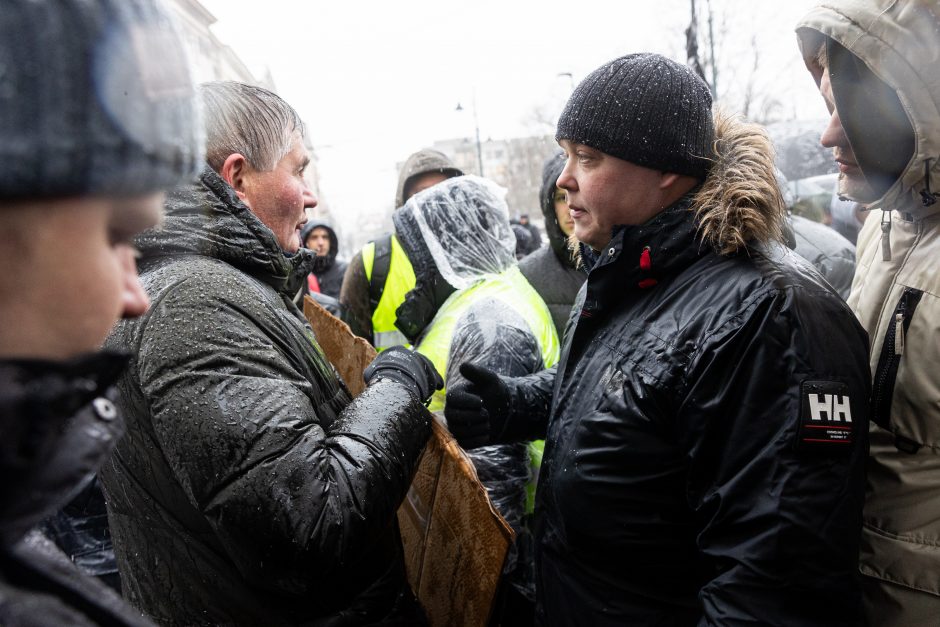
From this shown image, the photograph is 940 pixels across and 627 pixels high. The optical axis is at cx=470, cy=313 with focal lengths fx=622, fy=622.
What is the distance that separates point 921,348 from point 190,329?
67.0 inches

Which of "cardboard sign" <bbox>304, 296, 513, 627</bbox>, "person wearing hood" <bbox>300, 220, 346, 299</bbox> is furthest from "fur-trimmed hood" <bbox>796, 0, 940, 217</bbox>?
"person wearing hood" <bbox>300, 220, 346, 299</bbox>

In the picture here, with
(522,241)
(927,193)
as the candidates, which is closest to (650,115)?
(927,193)

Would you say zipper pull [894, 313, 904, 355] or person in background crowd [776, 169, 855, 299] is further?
person in background crowd [776, 169, 855, 299]

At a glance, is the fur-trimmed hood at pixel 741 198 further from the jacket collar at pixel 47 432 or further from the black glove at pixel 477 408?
the jacket collar at pixel 47 432

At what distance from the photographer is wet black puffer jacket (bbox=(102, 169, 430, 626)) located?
1257 millimetres

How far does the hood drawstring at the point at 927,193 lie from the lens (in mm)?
1591

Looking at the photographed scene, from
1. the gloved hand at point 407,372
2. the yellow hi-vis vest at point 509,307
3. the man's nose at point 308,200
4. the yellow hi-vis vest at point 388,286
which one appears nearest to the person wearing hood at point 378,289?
the yellow hi-vis vest at point 388,286

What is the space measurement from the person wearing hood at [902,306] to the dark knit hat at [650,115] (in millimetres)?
381

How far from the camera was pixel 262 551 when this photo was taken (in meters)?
1.28

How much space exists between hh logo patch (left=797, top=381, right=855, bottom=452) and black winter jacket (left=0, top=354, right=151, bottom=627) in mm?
1213

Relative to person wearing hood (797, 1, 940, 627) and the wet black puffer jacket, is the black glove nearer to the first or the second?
the wet black puffer jacket

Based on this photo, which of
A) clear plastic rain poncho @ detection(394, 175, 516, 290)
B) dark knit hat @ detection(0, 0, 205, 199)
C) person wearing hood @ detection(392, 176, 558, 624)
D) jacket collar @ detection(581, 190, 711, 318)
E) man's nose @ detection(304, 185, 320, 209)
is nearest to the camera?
dark knit hat @ detection(0, 0, 205, 199)

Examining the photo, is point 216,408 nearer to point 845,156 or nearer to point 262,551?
point 262,551

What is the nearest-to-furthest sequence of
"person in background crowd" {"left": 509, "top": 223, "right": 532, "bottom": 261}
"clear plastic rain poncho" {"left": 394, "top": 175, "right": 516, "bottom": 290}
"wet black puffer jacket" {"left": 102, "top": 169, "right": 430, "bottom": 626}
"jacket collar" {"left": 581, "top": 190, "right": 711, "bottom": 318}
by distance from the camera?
"wet black puffer jacket" {"left": 102, "top": 169, "right": 430, "bottom": 626}
"jacket collar" {"left": 581, "top": 190, "right": 711, "bottom": 318}
"clear plastic rain poncho" {"left": 394, "top": 175, "right": 516, "bottom": 290}
"person in background crowd" {"left": 509, "top": 223, "right": 532, "bottom": 261}
